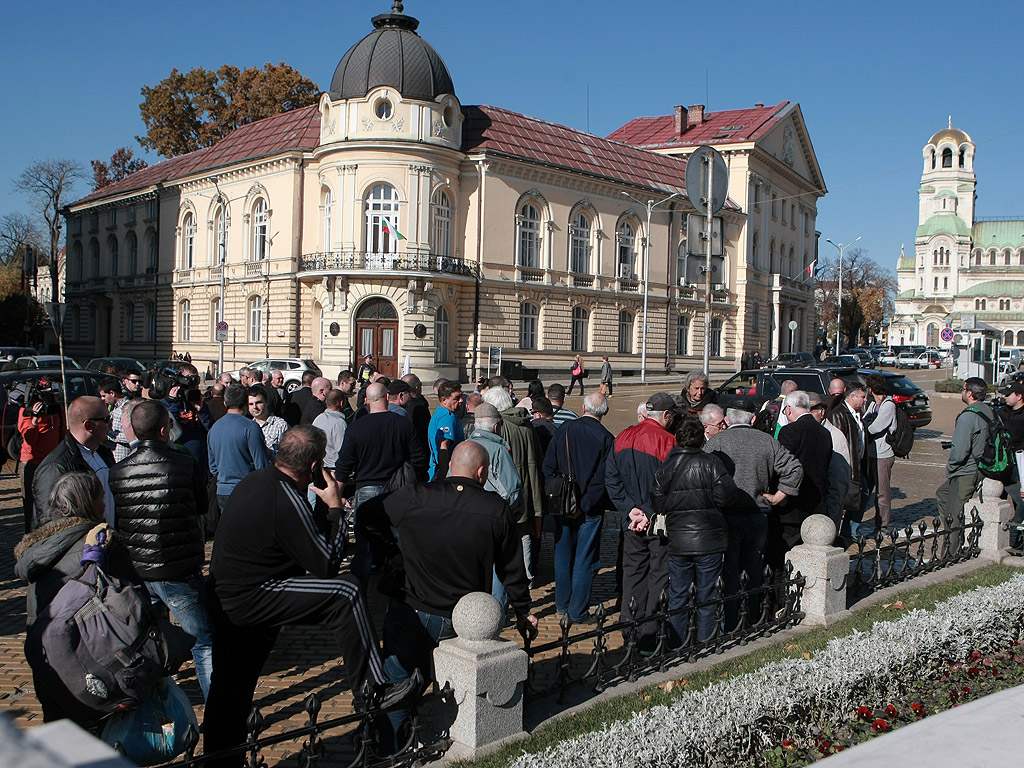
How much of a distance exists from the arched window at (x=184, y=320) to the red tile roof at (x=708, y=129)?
31121 millimetres

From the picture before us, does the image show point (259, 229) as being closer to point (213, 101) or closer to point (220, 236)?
point (220, 236)

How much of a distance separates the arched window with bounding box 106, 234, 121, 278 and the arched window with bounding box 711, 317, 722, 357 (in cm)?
3778

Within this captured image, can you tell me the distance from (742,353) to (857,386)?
4638 cm

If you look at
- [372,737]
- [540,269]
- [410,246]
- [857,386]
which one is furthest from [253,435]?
[540,269]

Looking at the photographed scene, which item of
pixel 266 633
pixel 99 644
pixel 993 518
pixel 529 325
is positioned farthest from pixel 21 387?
pixel 529 325

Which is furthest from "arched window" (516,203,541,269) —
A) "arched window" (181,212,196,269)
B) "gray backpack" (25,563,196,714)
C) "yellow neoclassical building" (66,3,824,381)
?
Result: "gray backpack" (25,563,196,714)

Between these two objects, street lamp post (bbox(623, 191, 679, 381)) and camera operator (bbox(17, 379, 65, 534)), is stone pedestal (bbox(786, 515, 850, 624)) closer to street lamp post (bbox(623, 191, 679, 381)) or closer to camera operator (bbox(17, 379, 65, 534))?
camera operator (bbox(17, 379, 65, 534))

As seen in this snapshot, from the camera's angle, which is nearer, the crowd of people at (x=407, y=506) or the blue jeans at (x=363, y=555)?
the crowd of people at (x=407, y=506)

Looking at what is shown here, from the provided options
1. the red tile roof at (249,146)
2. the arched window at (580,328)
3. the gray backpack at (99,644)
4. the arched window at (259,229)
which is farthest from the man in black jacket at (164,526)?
the arched window at (259,229)

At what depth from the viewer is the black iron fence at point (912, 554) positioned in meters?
7.59

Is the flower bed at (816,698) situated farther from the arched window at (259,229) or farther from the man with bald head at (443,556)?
the arched window at (259,229)

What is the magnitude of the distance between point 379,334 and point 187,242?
17.3 m

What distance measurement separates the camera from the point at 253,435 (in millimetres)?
7098

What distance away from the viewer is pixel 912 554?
9.87 metres
